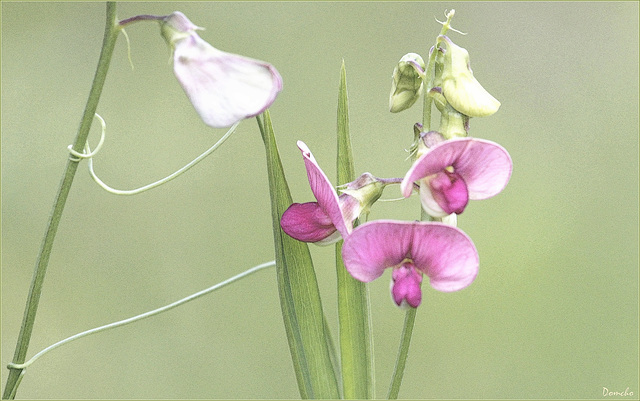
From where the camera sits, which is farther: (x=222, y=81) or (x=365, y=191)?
(x=365, y=191)

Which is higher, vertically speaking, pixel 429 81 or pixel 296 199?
pixel 429 81

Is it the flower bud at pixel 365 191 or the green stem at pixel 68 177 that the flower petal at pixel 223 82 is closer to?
the green stem at pixel 68 177

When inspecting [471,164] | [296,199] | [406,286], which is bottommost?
[296,199]

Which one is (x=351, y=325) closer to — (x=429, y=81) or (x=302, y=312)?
(x=302, y=312)

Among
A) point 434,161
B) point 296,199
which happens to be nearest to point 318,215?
point 434,161

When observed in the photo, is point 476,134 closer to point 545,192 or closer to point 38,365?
point 545,192

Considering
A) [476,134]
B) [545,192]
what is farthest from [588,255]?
[476,134]
